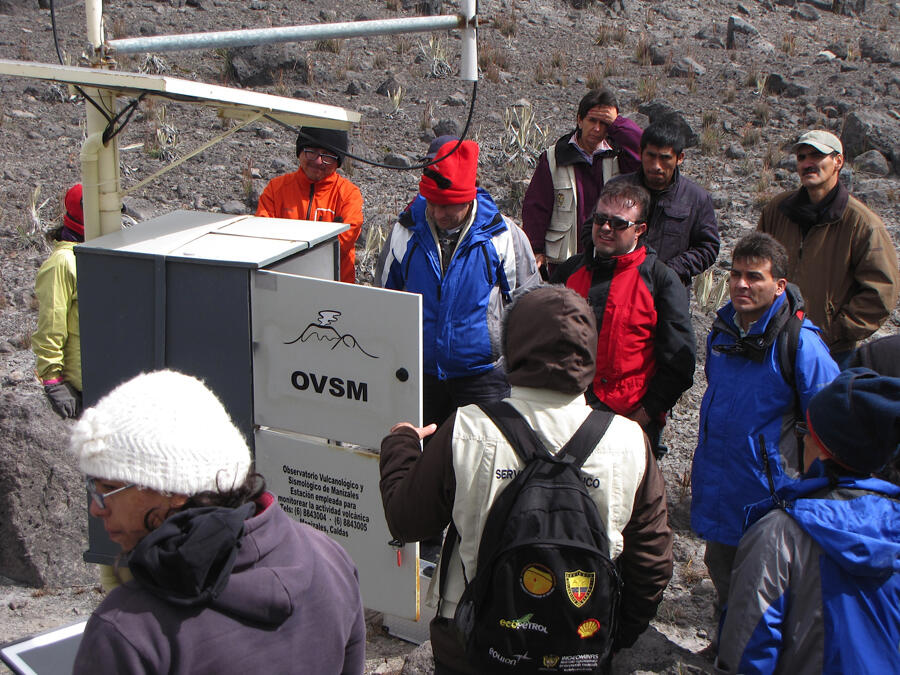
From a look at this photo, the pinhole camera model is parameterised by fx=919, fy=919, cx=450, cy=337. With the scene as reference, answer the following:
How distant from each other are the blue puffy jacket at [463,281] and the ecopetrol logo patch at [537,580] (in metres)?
1.97

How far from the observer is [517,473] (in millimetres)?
2225

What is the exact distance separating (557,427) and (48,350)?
112 inches

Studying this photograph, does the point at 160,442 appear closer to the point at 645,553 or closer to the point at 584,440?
the point at 584,440

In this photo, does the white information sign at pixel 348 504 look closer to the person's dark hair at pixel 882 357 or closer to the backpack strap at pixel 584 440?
the backpack strap at pixel 584 440

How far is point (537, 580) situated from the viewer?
2115 mm

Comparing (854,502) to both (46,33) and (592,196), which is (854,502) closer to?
(592,196)

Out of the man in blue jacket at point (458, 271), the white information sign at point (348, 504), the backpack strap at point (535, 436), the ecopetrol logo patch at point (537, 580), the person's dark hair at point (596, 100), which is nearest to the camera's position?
the ecopetrol logo patch at point (537, 580)

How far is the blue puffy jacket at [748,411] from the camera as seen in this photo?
3.43m

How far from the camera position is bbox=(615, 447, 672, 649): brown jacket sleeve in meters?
2.35

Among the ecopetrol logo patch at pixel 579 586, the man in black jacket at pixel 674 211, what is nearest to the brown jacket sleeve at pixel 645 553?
the ecopetrol logo patch at pixel 579 586

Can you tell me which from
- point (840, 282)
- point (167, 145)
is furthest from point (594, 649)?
point (167, 145)

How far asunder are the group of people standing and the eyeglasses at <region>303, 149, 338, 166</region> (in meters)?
0.99

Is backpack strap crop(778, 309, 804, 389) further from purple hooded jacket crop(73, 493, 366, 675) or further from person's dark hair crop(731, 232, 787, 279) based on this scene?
purple hooded jacket crop(73, 493, 366, 675)

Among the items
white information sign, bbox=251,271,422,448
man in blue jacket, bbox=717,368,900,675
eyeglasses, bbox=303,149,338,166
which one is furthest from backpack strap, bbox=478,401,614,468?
eyeglasses, bbox=303,149,338,166
